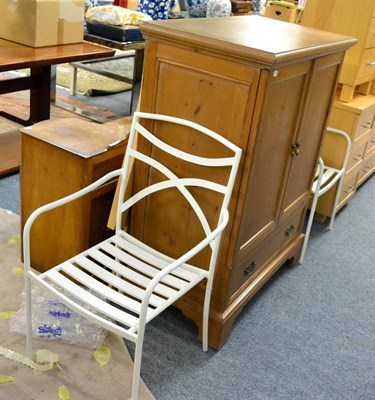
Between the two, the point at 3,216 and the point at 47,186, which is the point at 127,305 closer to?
the point at 47,186

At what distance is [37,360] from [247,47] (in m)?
1.18

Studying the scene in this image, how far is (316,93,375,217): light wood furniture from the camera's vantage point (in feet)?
8.39

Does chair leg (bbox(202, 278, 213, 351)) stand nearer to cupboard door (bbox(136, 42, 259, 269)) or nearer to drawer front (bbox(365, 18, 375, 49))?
cupboard door (bbox(136, 42, 259, 269))

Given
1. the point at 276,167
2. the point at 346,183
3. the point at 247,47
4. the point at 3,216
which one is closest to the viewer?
the point at 247,47

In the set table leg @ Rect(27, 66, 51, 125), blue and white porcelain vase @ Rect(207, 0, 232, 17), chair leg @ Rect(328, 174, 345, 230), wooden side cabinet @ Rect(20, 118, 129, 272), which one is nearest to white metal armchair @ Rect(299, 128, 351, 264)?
chair leg @ Rect(328, 174, 345, 230)

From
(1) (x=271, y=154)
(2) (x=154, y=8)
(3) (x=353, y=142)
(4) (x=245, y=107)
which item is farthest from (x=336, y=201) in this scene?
(2) (x=154, y=8)

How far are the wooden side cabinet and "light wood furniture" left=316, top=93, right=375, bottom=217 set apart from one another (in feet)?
3.92

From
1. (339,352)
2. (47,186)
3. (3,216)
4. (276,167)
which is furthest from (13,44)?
(339,352)

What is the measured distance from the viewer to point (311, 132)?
195 centimetres

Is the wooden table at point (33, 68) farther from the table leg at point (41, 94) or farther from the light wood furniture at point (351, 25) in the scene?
the light wood furniture at point (351, 25)

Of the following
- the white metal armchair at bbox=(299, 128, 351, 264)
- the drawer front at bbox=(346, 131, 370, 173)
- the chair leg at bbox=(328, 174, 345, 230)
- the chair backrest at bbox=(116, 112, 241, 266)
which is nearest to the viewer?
the chair backrest at bbox=(116, 112, 241, 266)

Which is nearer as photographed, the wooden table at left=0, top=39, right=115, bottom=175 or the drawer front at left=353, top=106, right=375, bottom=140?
the wooden table at left=0, top=39, right=115, bottom=175

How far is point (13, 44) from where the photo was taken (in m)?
2.72

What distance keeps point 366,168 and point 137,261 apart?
2.07 metres
